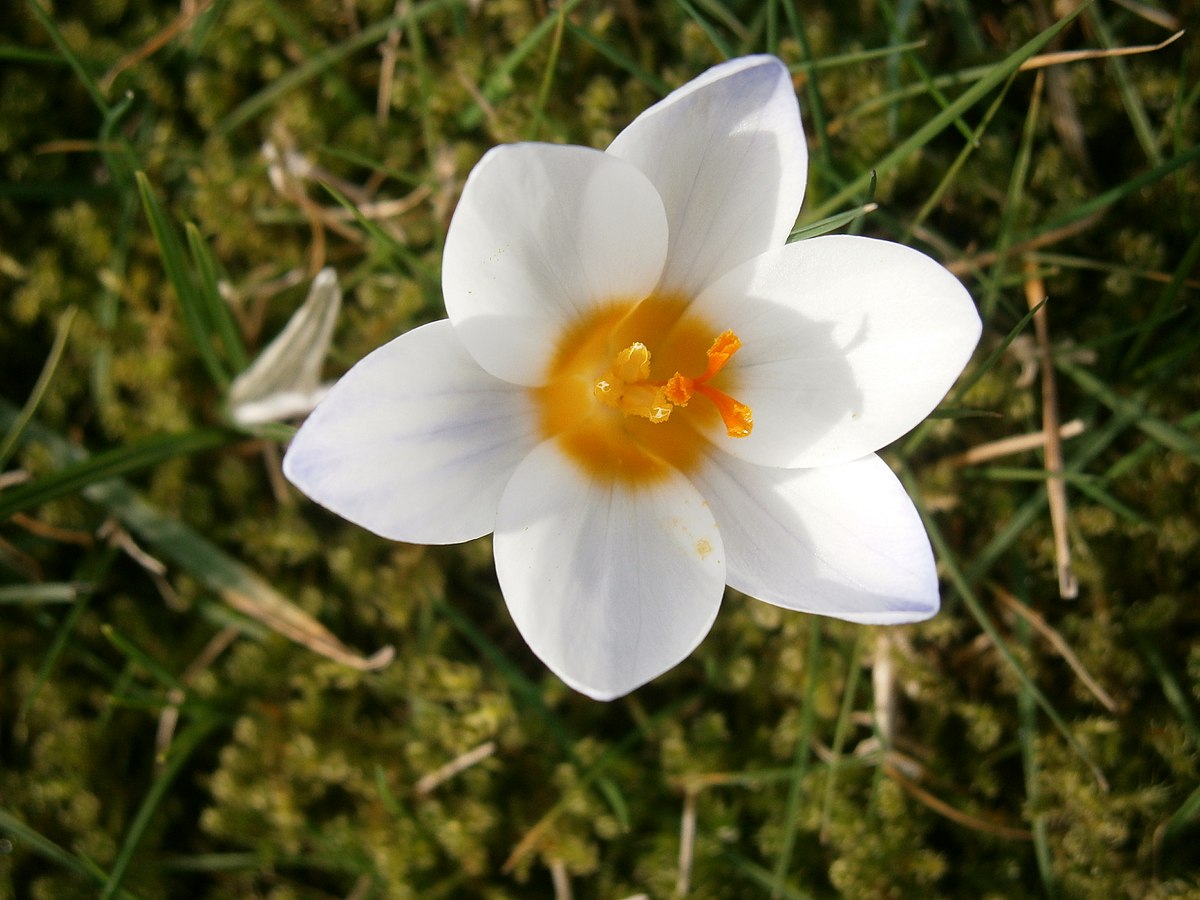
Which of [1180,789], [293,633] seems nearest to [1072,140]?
[1180,789]

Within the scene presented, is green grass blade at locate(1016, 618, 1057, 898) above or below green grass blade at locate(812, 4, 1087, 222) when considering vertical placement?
below

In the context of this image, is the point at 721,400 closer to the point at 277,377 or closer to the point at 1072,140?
the point at 277,377

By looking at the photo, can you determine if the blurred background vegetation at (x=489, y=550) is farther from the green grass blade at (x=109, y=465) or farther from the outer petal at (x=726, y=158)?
the outer petal at (x=726, y=158)

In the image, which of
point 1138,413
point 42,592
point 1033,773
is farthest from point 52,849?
point 1138,413

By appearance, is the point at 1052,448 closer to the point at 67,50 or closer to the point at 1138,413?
the point at 1138,413

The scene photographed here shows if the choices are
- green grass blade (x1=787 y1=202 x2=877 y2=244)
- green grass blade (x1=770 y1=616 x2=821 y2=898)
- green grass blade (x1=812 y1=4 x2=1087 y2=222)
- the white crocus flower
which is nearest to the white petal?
the white crocus flower

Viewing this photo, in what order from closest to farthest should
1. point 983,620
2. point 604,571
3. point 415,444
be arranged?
point 415,444, point 604,571, point 983,620

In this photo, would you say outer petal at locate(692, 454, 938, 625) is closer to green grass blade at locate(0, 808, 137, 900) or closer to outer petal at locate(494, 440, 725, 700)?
outer petal at locate(494, 440, 725, 700)
